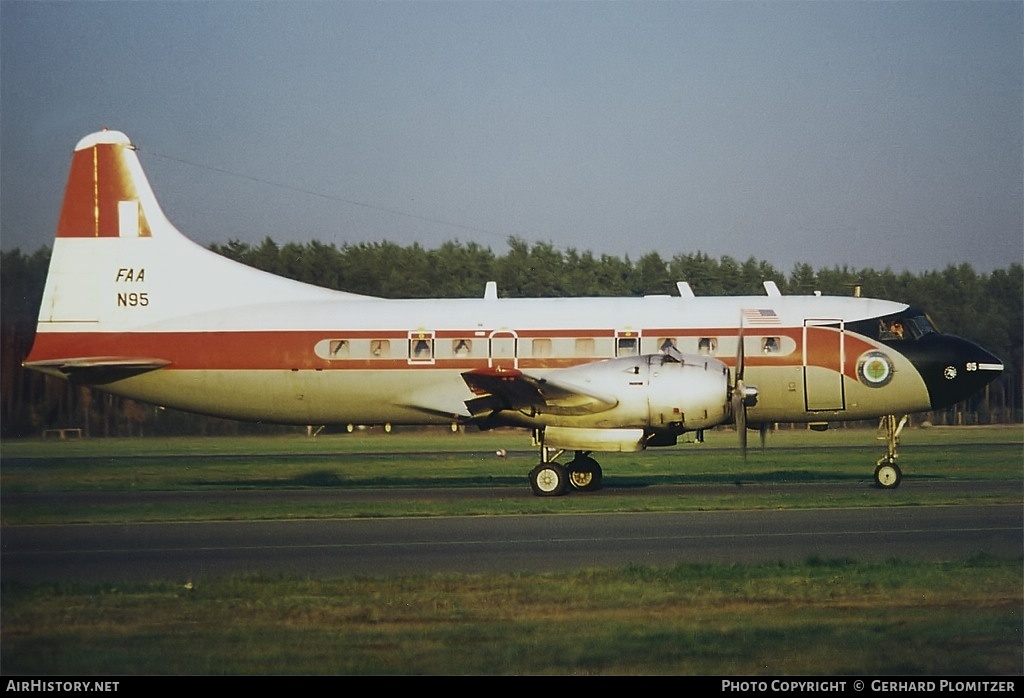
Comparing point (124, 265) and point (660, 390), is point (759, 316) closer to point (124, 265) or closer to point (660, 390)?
point (660, 390)

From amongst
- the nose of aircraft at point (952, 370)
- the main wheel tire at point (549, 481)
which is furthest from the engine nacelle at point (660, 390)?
the nose of aircraft at point (952, 370)

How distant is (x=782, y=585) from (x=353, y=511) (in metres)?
9.64

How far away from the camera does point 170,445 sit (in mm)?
40250

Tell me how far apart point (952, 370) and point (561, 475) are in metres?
8.40

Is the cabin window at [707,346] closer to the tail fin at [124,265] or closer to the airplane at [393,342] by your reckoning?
the airplane at [393,342]

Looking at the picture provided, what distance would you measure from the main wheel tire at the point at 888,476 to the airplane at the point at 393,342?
0.04 metres

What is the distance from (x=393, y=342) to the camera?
79.6 feet

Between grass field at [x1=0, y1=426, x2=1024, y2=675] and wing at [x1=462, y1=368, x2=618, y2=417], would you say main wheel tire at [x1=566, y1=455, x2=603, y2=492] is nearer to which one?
wing at [x1=462, y1=368, x2=618, y2=417]

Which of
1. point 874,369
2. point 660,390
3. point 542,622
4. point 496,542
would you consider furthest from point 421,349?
point 542,622
